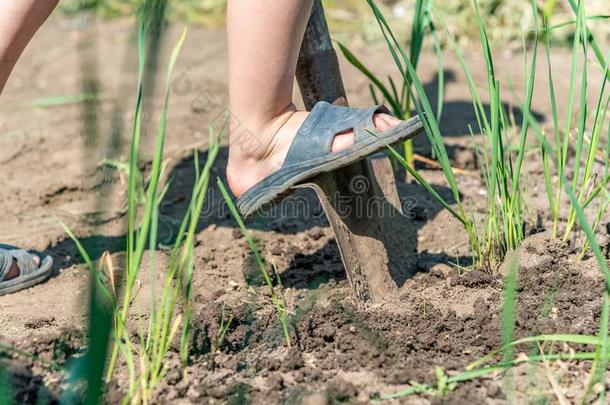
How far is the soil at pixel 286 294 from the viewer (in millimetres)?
1419

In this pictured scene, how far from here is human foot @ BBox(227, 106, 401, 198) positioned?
1801mm

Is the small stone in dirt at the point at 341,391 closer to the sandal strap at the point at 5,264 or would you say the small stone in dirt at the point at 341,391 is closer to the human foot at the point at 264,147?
the human foot at the point at 264,147

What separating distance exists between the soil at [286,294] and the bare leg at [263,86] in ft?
0.84

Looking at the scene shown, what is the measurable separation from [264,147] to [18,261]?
2.24ft

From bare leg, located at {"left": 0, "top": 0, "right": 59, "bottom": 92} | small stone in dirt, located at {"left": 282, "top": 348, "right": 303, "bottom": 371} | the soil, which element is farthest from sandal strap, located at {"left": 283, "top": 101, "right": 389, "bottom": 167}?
bare leg, located at {"left": 0, "top": 0, "right": 59, "bottom": 92}

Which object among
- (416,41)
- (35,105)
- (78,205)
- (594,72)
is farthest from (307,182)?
(594,72)

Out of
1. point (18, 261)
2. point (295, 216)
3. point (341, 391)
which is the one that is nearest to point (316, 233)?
point (295, 216)

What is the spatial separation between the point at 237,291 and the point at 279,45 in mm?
581

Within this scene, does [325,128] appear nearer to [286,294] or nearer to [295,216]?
[286,294]

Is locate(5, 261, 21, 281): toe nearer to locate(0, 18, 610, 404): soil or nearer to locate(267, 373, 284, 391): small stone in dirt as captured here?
locate(0, 18, 610, 404): soil

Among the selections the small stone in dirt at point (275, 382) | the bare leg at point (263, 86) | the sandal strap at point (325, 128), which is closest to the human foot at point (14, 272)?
the bare leg at point (263, 86)

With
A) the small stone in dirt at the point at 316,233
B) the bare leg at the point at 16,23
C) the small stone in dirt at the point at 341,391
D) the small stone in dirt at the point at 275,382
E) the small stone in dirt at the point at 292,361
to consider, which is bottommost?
the small stone in dirt at the point at 341,391

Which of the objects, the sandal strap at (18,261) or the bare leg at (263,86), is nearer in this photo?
the bare leg at (263,86)

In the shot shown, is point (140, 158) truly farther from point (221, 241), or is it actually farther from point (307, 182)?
point (221, 241)
